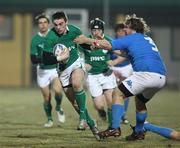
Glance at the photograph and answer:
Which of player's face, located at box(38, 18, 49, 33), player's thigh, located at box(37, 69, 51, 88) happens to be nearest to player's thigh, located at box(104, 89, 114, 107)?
player's thigh, located at box(37, 69, 51, 88)

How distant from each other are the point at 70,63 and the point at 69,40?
0.43 meters

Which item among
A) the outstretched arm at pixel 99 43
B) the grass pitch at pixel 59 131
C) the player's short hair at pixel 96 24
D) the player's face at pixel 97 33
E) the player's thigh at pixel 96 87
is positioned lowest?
the grass pitch at pixel 59 131

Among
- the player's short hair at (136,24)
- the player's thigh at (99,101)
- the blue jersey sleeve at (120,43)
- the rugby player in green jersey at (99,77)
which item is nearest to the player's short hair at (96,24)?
the rugby player in green jersey at (99,77)

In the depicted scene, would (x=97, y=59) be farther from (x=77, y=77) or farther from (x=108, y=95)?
(x=77, y=77)

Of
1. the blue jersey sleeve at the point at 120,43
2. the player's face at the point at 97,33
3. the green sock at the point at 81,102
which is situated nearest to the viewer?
the blue jersey sleeve at the point at 120,43

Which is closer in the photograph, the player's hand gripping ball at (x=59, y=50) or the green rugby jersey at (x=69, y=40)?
the player's hand gripping ball at (x=59, y=50)

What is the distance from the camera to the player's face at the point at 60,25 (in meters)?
12.8

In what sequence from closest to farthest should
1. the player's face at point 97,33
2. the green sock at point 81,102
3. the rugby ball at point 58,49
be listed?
the green sock at point 81,102 < the rugby ball at point 58,49 < the player's face at point 97,33

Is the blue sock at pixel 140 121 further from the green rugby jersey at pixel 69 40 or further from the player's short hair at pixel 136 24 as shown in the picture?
the green rugby jersey at pixel 69 40

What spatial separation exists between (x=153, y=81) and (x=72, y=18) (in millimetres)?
27795

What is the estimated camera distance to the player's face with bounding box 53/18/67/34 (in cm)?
1277

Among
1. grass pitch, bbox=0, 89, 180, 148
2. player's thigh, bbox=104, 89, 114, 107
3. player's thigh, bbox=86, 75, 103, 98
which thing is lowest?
grass pitch, bbox=0, 89, 180, 148

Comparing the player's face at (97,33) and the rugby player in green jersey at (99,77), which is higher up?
the player's face at (97,33)

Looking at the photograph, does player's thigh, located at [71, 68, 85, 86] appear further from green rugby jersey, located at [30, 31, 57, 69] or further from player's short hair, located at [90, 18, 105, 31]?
green rugby jersey, located at [30, 31, 57, 69]
